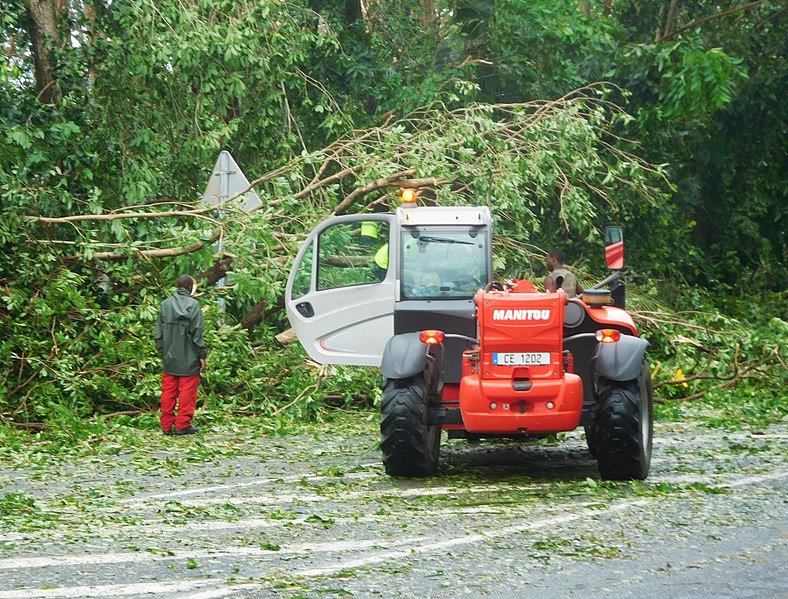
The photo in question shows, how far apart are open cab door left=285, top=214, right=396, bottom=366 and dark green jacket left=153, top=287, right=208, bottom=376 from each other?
1979 mm

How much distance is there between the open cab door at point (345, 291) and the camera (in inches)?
499

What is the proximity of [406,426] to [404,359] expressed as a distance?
55 cm

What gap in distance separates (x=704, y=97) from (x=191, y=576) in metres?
17.7

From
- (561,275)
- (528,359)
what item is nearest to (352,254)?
(561,275)

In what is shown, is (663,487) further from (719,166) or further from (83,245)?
(719,166)

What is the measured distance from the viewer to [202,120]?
65.5ft

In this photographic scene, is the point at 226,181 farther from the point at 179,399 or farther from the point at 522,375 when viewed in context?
the point at 522,375

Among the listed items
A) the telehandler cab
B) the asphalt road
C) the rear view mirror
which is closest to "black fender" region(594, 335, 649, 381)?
the telehandler cab

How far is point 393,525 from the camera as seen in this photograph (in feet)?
28.2

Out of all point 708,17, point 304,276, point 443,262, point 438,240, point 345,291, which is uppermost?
point 708,17

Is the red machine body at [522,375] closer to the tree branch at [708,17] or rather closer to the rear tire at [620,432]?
the rear tire at [620,432]

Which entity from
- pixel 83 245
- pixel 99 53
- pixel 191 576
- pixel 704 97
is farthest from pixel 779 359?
pixel 191 576

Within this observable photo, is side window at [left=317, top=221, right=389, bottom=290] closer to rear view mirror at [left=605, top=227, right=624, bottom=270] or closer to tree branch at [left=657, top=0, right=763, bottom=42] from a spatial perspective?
rear view mirror at [left=605, top=227, right=624, bottom=270]

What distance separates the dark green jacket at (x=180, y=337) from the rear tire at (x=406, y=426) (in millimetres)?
4657
